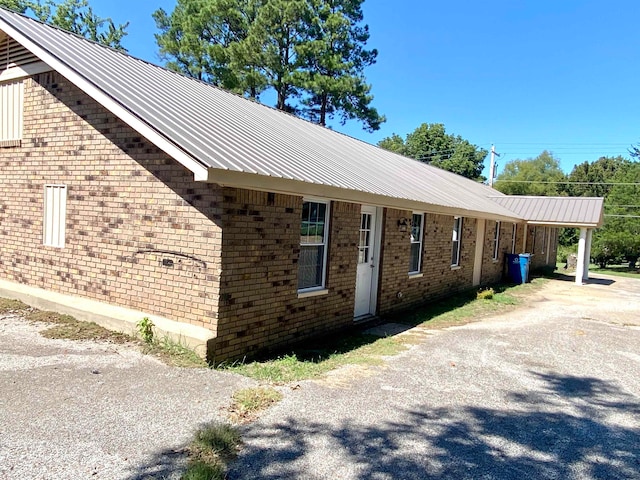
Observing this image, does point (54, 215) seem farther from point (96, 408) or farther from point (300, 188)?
point (96, 408)

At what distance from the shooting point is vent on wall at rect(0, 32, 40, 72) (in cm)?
819

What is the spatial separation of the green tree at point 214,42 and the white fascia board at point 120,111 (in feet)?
62.0

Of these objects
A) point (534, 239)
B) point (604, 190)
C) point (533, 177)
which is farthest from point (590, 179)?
point (534, 239)

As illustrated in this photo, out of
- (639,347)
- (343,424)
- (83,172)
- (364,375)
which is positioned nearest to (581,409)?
(364,375)

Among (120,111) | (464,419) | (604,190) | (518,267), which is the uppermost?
(604,190)

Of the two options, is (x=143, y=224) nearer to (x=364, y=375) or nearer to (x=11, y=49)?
(x=364, y=375)

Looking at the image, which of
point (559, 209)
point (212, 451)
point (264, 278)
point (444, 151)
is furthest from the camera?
point (444, 151)

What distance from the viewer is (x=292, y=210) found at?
22.8ft

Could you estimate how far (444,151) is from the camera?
51.5m

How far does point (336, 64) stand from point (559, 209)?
13993 millimetres

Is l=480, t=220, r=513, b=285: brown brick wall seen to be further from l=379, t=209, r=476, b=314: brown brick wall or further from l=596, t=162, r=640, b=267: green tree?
l=596, t=162, r=640, b=267: green tree

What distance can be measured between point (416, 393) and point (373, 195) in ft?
12.1

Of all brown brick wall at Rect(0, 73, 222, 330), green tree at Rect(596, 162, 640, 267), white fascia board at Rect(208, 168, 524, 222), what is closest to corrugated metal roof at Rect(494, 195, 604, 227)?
green tree at Rect(596, 162, 640, 267)

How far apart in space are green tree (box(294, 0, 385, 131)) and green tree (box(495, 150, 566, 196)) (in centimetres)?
2894
